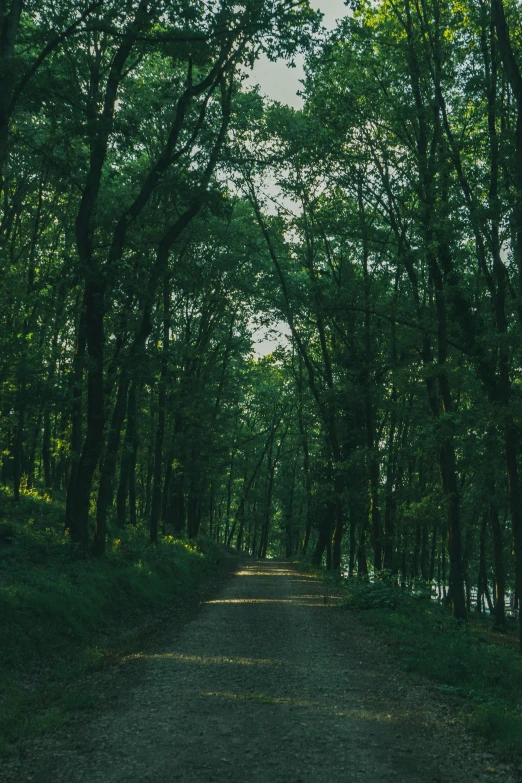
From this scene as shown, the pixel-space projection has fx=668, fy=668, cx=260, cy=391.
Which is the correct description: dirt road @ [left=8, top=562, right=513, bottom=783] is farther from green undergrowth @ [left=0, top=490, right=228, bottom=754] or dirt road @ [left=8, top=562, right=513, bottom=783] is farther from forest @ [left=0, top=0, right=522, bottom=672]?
forest @ [left=0, top=0, right=522, bottom=672]

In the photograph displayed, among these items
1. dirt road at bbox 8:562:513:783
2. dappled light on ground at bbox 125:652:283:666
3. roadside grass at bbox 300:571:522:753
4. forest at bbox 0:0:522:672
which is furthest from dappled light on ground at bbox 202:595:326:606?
dappled light on ground at bbox 125:652:283:666

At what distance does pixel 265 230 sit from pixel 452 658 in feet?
77.9

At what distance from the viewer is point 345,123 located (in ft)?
72.6

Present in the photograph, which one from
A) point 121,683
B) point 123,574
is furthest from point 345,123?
point 121,683

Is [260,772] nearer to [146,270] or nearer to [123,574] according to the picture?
[123,574]

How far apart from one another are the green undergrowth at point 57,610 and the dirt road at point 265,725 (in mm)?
887

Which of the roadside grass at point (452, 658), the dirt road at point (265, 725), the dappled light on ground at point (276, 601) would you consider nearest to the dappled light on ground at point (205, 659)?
the dirt road at point (265, 725)

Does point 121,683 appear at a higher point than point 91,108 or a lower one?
lower

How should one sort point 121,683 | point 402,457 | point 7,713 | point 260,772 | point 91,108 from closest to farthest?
point 260,772 → point 7,713 → point 121,683 → point 91,108 → point 402,457

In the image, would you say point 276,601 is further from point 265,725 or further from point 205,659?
point 265,725

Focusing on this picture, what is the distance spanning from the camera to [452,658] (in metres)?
11.4

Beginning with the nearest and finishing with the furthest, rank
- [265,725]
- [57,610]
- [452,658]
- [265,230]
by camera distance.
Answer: [265,725] → [452,658] → [57,610] → [265,230]

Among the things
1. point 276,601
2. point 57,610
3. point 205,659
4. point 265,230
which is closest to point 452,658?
point 205,659

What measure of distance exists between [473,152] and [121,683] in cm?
1575
